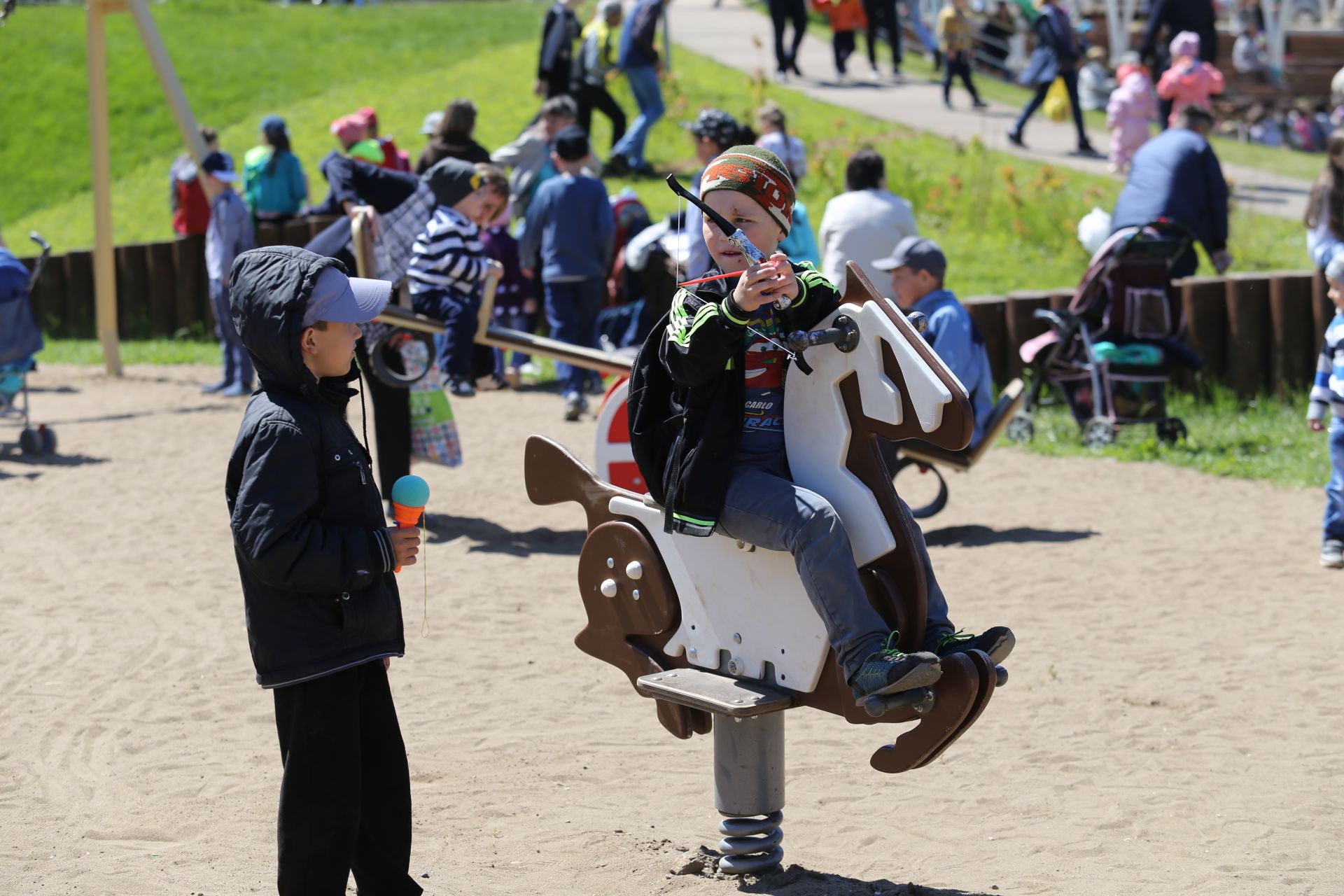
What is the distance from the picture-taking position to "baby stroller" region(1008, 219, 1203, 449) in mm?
9992

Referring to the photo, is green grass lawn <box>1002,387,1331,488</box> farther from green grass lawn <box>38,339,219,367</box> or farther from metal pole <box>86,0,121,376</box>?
green grass lawn <box>38,339,219,367</box>

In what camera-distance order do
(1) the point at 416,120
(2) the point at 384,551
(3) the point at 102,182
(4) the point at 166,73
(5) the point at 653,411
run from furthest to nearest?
(1) the point at 416,120 → (4) the point at 166,73 → (3) the point at 102,182 → (5) the point at 653,411 → (2) the point at 384,551

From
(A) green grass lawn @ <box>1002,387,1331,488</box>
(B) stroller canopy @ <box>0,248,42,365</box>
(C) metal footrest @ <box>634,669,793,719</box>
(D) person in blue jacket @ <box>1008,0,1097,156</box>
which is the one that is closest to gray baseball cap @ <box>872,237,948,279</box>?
(A) green grass lawn @ <box>1002,387,1331,488</box>

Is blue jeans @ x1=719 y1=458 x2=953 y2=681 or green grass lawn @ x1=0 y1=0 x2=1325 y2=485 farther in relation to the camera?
green grass lawn @ x1=0 y1=0 x2=1325 y2=485

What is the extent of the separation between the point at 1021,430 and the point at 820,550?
7359 mm

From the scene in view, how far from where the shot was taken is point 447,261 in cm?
794

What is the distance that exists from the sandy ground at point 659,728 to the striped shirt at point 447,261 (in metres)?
1.41

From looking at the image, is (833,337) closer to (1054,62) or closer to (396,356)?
(396,356)

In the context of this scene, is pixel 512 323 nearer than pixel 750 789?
No

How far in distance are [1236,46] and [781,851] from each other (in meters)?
25.9

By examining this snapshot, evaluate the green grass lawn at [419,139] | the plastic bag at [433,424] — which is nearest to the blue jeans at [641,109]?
the green grass lawn at [419,139]

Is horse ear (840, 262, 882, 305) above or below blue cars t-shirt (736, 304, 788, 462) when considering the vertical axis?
above

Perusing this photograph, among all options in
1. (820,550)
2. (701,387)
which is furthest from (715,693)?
(701,387)

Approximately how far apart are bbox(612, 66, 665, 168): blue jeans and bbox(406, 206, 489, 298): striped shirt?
9248mm
